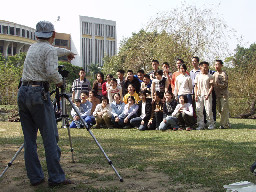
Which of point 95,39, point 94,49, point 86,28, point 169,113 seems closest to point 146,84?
point 169,113

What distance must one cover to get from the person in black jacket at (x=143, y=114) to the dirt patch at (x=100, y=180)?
5625 mm

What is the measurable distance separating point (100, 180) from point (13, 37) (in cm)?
8569

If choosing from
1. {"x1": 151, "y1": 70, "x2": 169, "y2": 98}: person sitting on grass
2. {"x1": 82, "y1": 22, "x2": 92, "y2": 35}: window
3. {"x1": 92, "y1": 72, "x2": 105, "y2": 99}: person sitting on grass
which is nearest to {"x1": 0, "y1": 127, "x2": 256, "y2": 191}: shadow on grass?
{"x1": 151, "y1": 70, "x2": 169, "y2": 98}: person sitting on grass

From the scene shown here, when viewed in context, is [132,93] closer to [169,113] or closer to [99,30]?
[169,113]

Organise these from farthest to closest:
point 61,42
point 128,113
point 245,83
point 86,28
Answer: point 86,28 < point 61,42 < point 245,83 < point 128,113

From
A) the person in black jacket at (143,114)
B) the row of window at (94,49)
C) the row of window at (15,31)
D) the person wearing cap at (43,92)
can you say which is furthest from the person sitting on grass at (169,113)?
the row of window at (94,49)

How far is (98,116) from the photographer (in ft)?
40.4

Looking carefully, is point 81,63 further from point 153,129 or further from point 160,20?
point 153,129

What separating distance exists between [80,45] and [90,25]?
25.3 ft

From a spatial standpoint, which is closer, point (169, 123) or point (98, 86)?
point (169, 123)

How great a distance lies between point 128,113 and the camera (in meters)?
12.2

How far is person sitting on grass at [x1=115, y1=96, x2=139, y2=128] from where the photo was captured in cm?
1198

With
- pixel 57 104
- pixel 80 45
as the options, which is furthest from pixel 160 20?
pixel 80 45

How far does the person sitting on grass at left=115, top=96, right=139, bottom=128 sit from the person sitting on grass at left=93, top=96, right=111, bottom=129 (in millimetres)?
384
